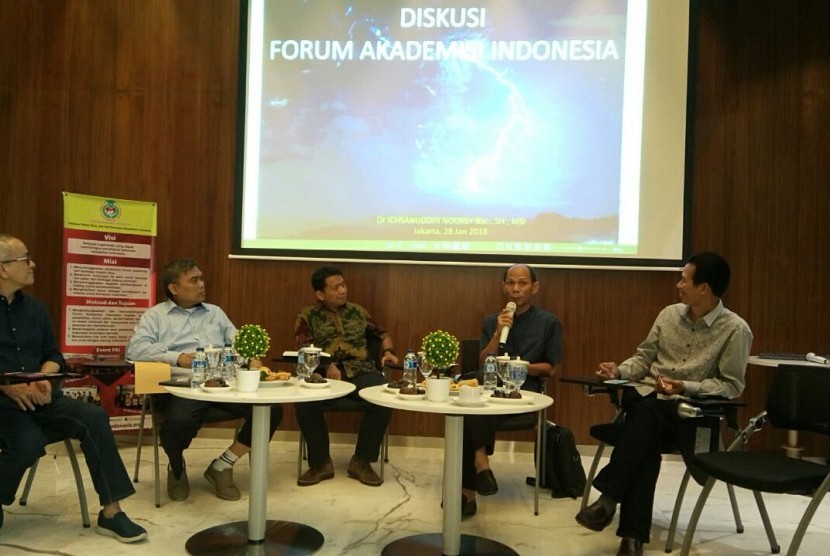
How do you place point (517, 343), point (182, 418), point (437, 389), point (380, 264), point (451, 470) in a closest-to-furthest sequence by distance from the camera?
point (437, 389)
point (451, 470)
point (182, 418)
point (517, 343)
point (380, 264)

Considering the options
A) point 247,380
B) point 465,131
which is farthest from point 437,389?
point 465,131

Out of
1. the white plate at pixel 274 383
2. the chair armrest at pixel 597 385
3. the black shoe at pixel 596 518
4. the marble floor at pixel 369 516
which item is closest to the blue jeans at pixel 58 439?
the marble floor at pixel 369 516

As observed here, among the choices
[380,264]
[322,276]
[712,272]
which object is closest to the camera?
[712,272]

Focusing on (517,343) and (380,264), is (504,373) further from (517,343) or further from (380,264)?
(380,264)

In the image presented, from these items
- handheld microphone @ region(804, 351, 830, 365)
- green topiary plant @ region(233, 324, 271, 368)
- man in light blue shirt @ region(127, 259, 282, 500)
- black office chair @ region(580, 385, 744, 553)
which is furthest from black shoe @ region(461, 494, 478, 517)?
handheld microphone @ region(804, 351, 830, 365)

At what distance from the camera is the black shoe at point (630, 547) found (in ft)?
8.88

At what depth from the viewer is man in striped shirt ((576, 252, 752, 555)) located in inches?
107

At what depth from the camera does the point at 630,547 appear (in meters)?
2.71

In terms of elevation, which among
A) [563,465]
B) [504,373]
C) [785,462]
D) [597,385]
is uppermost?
[504,373]

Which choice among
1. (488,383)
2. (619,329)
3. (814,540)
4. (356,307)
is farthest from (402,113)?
(814,540)

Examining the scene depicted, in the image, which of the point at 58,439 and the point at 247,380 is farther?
the point at 58,439

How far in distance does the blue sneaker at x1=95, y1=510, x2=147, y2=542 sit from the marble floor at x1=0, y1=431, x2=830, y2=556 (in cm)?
4

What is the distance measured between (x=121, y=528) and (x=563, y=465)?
6.92ft

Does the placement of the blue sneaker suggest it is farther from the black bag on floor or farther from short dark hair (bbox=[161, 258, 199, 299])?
the black bag on floor
